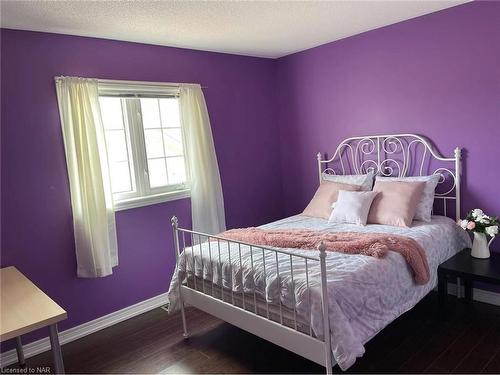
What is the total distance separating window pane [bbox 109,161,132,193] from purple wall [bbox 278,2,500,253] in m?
1.89

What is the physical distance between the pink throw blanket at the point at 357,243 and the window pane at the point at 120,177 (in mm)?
1126

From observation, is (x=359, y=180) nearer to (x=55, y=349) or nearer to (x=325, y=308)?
(x=325, y=308)

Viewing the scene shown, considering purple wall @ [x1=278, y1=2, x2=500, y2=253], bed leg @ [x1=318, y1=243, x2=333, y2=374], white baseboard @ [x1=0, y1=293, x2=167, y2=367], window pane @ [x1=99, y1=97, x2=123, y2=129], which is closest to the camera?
bed leg @ [x1=318, y1=243, x2=333, y2=374]

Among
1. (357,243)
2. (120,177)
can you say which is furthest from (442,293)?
(120,177)

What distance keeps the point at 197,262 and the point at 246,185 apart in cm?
161

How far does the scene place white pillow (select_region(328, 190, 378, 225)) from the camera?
10.2ft

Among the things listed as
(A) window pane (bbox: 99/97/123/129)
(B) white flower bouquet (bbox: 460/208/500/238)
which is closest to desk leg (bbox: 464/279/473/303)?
(B) white flower bouquet (bbox: 460/208/500/238)

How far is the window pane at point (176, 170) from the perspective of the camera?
3.58 m

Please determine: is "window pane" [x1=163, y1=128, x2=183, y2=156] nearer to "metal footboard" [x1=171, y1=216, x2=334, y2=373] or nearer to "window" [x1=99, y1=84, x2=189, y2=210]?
"window" [x1=99, y1=84, x2=189, y2=210]

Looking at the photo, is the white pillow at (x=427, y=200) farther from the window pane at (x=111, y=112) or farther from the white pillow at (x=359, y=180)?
the window pane at (x=111, y=112)

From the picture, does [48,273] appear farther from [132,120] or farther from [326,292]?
[326,292]

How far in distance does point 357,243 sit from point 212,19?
1892 mm

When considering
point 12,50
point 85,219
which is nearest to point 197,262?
point 85,219

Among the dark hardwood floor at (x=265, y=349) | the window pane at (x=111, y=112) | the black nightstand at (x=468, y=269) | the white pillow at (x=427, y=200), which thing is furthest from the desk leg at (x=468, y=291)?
the window pane at (x=111, y=112)
